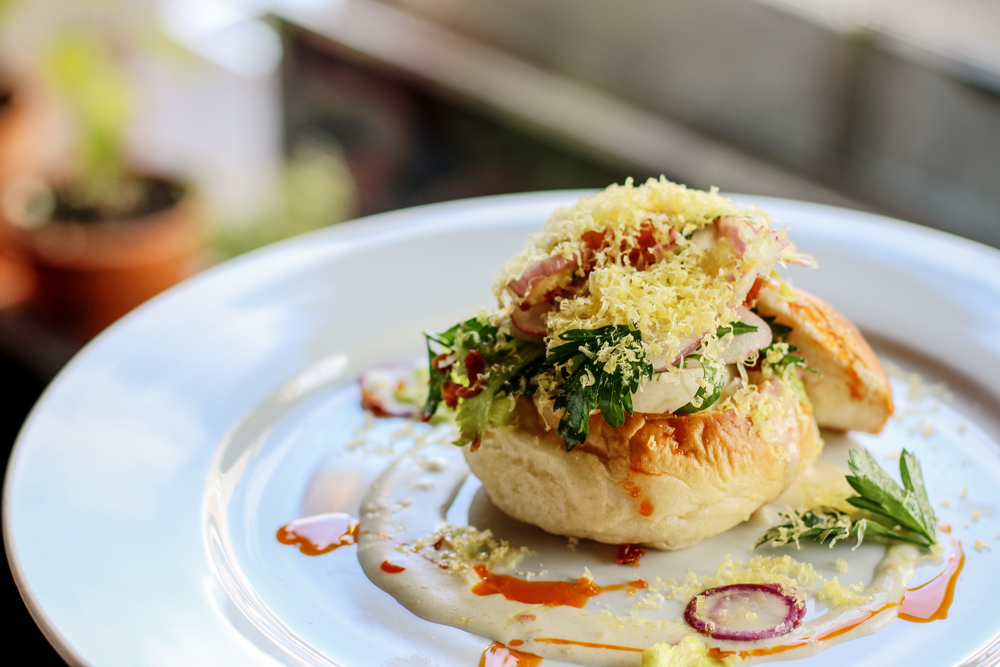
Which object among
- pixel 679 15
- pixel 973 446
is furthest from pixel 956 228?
pixel 973 446

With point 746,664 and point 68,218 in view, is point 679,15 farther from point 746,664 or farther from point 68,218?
point 746,664

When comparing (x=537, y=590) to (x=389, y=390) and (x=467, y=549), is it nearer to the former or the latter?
(x=467, y=549)

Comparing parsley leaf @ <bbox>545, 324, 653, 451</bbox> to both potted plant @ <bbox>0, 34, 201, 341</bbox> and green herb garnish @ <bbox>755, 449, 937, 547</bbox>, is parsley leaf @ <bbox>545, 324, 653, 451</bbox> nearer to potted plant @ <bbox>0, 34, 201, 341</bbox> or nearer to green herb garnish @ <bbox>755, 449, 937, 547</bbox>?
green herb garnish @ <bbox>755, 449, 937, 547</bbox>

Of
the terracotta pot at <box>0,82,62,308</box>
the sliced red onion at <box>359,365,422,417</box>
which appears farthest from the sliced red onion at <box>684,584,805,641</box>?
the terracotta pot at <box>0,82,62,308</box>

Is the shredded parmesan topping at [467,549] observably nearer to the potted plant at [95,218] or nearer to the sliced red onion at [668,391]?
the sliced red onion at [668,391]

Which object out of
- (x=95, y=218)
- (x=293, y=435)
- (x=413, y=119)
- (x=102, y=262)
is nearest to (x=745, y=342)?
(x=293, y=435)

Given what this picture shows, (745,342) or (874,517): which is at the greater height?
(745,342)

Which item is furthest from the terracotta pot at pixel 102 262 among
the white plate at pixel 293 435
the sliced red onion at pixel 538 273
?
the sliced red onion at pixel 538 273
